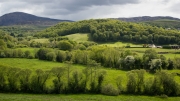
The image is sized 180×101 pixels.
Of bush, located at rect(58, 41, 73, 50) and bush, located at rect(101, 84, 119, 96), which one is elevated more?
bush, located at rect(58, 41, 73, 50)

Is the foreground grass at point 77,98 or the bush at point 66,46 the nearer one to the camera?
the foreground grass at point 77,98

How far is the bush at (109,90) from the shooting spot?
8175cm

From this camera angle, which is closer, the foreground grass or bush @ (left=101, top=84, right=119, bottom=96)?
the foreground grass

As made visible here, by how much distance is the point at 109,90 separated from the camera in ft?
271

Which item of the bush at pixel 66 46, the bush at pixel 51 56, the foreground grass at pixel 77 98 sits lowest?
the foreground grass at pixel 77 98

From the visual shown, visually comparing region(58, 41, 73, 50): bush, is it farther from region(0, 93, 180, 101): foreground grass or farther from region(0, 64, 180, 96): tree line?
region(0, 93, 180, 101): foreground grass

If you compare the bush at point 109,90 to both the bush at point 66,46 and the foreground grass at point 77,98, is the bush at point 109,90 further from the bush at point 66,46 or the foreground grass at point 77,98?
the bush at point 66,46

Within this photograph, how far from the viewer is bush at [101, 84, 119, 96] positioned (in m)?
81.8

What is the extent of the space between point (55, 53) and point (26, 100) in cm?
7680

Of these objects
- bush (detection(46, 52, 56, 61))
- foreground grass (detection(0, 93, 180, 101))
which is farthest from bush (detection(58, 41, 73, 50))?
foreground grass (detection(0, 93, 180, 101))

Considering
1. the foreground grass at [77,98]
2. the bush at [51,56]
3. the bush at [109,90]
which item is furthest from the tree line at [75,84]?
the bush at [51,56]

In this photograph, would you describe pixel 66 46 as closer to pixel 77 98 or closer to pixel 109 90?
pixel 109 90

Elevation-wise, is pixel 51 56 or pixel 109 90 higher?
pixel 51 56

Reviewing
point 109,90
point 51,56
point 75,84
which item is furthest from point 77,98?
point 51,56
